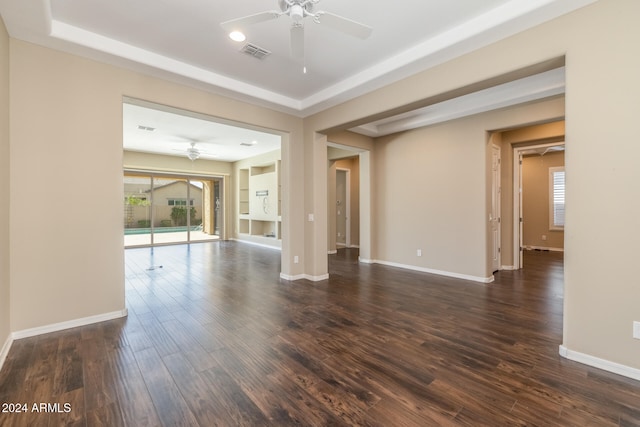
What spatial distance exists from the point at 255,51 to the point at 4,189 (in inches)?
108

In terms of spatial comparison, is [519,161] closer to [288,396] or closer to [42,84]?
[288,396]

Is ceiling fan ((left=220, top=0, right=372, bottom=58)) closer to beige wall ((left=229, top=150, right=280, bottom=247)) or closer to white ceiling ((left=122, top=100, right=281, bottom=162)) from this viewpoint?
white ceiling ((left=122, top=100, right=281, bottom=162))

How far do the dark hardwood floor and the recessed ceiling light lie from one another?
9.97ft

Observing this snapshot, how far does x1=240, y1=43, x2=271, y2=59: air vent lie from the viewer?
303 cm

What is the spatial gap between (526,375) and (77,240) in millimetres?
4304

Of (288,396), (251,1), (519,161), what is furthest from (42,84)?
(519,161)

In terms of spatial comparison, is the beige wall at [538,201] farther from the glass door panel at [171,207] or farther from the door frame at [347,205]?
the glass door panel at [171,207]

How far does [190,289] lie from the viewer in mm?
4195

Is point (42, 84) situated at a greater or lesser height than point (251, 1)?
lesser

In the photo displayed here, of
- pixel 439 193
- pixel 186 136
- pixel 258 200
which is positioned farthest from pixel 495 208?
pixel 186 136

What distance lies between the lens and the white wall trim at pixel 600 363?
2010mm

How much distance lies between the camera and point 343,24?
220cm

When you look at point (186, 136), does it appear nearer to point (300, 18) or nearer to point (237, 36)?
point (237, 36)

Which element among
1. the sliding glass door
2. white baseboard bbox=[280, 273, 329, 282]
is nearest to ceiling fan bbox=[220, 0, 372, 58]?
white baseboard bbox=[280, 273, 329, 282]
